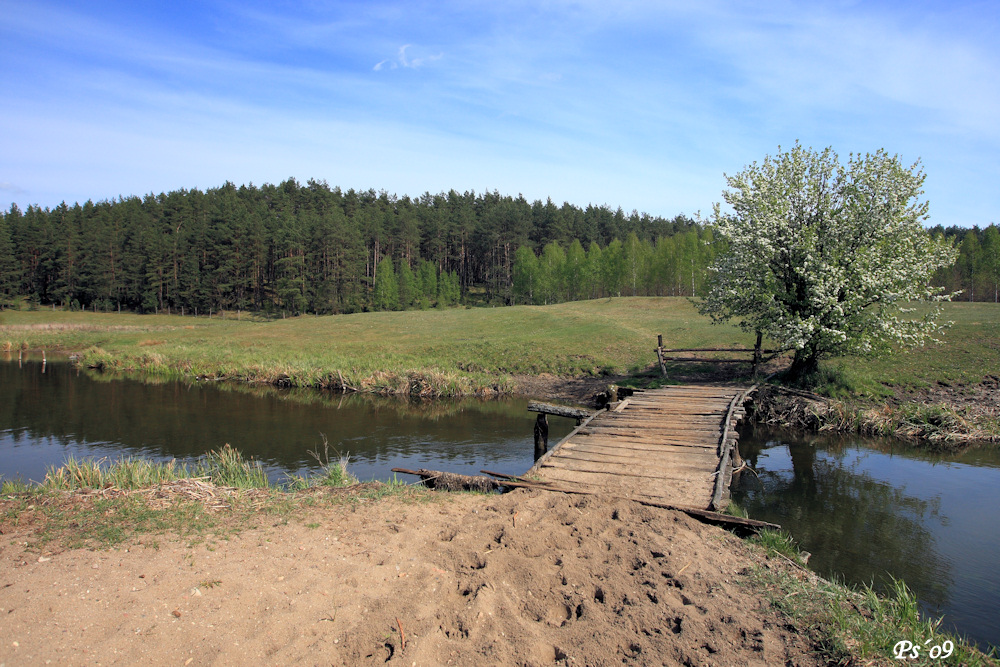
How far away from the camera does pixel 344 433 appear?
63.9 feet

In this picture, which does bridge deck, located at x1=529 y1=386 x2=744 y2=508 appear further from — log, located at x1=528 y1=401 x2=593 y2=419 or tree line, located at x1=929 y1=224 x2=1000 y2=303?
tree line, located at x1=929 y1=224 x2=1000 y2=303

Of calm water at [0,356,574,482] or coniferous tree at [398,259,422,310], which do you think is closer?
calm water at [0,356,574,482]

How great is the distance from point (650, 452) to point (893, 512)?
205 inches

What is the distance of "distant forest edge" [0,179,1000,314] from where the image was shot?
80938 millimetres

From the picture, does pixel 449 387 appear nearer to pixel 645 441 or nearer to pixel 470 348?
pixel 470 348

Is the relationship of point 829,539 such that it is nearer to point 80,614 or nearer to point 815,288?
point 815,288

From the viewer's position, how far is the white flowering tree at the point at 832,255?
18312 mm

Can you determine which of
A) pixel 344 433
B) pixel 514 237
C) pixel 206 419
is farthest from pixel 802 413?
pixel 514 237

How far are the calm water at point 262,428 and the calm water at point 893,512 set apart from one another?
6230 millimetres

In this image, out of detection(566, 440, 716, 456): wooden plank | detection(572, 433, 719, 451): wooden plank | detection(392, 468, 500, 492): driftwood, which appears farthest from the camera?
detection(572, 433, 719, 451): wooden plank

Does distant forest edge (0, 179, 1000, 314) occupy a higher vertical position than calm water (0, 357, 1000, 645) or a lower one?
higher

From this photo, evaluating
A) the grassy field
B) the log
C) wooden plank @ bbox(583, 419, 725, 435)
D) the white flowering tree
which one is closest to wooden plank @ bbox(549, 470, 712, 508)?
wooden plank @ bbox(583, 419, 725, 435)

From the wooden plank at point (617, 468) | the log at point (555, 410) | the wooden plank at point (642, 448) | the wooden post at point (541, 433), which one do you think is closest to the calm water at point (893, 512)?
the wooden plank at point (642, 448)

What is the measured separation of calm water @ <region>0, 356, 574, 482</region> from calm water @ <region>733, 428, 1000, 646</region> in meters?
6.23
